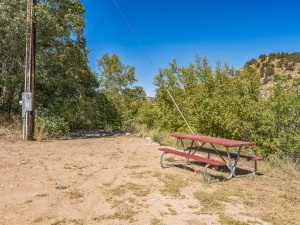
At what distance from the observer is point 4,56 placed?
11289 mm

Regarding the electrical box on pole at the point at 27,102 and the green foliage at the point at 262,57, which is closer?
the electrical box on pole at the point at 27,102

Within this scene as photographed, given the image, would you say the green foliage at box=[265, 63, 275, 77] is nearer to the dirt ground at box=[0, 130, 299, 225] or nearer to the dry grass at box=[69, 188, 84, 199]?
the dirt ground at box=[0, 130, 299, 225]

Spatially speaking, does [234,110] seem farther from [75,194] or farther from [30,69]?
[30,69]

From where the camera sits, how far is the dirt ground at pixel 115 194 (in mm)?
3416

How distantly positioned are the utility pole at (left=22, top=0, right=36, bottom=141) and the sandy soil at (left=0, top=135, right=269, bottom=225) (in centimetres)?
294

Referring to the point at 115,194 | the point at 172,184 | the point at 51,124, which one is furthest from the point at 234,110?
the point at 51,124

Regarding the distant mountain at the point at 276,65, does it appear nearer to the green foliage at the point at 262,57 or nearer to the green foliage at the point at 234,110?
the green foliage at the point at 262,57

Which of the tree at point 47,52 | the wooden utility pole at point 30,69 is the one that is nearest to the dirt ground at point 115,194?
the wooden utility pole at point 30,69

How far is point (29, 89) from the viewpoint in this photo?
32.7 feet

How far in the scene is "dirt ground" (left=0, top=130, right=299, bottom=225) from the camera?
3416 millimetres

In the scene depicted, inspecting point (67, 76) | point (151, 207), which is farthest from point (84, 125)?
point (151, 207)

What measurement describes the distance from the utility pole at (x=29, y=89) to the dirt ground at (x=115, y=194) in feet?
9.88

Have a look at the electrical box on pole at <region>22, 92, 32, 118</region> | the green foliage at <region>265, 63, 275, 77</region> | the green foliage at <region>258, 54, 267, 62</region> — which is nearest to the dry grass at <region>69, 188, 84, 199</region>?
the electrical box on pole at <region>22, 92, 32, 118</region>

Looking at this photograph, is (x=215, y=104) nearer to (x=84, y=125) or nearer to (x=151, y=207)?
(x=151, y=207)
